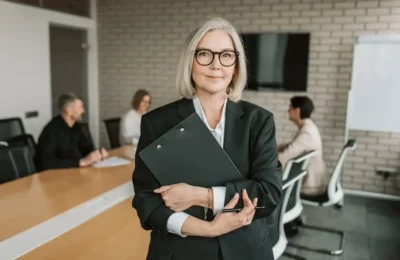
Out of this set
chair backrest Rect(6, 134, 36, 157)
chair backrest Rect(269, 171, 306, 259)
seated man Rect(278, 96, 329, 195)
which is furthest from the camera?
seated man Rect(278, 96, 329, 195)

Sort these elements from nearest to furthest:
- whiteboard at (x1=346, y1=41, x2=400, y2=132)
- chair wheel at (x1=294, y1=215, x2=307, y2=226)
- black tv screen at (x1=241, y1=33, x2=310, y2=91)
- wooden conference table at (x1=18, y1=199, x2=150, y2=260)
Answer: wooden conference table at (x1=18, y1=199, x2=150, y2=260), chair wheel at (x1=294, y1=215, x2=307, y2=226), whiteboard at (x1=346, y1=41, x2=400, y2=132), black tv screen at (x1=241, y1=33, x2=310, y2=91)

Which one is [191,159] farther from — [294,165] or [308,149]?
[308,149]

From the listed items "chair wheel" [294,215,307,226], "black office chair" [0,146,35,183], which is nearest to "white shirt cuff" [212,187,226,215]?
"black office chair" [0,146,35,183]

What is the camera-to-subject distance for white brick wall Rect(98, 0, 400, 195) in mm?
4566

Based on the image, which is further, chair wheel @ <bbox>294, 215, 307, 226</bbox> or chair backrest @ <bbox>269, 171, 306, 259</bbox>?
chair wheel @ <bbox>294, 215, 307, 226</bbox>

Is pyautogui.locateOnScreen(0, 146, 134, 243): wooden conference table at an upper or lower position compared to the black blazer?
lower

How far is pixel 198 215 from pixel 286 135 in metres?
4.08

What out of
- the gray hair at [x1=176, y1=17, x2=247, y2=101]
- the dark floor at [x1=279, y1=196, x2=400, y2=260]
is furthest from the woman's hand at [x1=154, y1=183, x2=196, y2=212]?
the dark floor at [x1=279, y1=196, x2=400, y2=260]

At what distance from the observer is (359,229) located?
12.4 ft

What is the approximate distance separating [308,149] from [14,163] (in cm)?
218

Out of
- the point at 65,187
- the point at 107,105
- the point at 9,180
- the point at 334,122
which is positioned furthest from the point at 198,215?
the point at 107,105

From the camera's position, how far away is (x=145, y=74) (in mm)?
5570

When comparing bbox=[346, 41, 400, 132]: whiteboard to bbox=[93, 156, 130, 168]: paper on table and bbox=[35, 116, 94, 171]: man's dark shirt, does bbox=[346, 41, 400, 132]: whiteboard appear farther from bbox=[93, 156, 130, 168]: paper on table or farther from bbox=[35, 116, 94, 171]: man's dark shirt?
bbox=[35, 116, 94, 171]: man's dark shirt

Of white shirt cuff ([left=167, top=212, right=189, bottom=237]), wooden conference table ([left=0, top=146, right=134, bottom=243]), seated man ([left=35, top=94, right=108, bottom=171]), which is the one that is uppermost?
white shirt cuff ([left=167, top=212, right=189, bottom=237])
